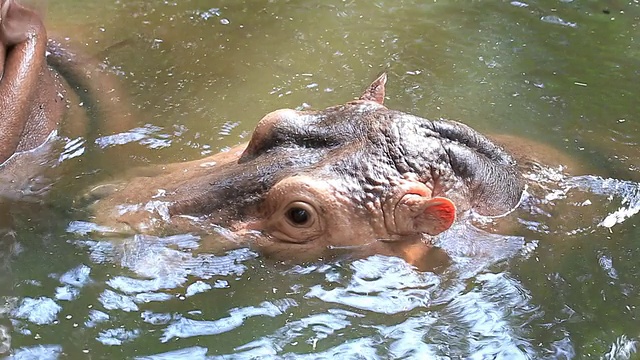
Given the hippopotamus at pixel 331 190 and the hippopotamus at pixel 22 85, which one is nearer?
the hippopotamus at pixel 331 190

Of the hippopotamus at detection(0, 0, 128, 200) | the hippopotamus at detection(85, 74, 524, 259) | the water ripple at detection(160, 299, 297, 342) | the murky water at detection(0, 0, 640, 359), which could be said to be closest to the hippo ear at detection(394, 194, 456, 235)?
the hippopotamus at detection(85, 74, 524, 259)

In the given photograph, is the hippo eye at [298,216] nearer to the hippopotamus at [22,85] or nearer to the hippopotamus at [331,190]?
the hippopotamus at [331,190]

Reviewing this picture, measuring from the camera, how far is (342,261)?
3482mm

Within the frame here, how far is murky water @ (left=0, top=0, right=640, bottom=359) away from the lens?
10.6 ft

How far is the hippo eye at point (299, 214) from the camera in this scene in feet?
10.7

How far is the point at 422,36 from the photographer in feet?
20.3

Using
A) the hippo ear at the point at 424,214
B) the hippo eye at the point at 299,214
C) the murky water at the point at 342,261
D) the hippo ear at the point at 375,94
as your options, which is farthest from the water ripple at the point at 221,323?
the hippo ear at the point at 375,94

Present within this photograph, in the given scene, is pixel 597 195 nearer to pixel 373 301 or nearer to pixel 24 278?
pixel 373 301

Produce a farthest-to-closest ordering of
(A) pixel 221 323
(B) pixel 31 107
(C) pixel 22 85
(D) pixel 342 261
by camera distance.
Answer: (B) pixel 31 107 < (C) pixel 22 85 < (D) pixel 342 261 < (A) pixel 221 323

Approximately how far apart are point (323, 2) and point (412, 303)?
13.2 ft

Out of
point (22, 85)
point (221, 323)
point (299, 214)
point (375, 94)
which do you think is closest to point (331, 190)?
point (299, 214)

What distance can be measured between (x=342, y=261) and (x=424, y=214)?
0.46 meters

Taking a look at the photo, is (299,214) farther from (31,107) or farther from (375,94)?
(31,107)

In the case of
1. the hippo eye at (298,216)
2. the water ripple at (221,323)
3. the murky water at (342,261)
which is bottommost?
the water ripple at (221,323)
